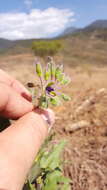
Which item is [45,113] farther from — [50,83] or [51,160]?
[51,160]

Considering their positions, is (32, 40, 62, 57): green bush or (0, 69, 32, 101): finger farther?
(32, 40, 62, 57): green bush

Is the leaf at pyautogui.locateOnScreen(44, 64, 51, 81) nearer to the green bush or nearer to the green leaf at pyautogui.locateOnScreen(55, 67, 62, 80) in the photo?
the green leaf at pyautogui.locateOnScreen(55, 67, 62, 80)

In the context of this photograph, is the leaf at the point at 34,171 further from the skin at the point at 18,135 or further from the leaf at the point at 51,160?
the skin at the point at 18,135

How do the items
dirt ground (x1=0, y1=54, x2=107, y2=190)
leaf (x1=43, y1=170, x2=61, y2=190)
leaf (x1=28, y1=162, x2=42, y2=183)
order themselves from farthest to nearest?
1. dirt ground (x1=0, y1=54, x2=107, y2=190)
2. leaf (x1=43, y1=170, x2=61, y2=190)
3. leaf (x1=28, y1=162, x2=42, y2=183)

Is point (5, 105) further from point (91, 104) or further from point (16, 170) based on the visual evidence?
point (91, 104)

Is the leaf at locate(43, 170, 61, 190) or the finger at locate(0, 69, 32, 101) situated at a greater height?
the finger at locate(0, 69, 32, 101)

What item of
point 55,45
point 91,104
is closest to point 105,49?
point 55,45

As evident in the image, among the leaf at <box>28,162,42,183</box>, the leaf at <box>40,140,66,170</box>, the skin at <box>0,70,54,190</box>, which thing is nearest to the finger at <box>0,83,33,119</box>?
the skin at <box>0,70,54,190</box>


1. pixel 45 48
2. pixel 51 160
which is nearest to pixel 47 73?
pixel 51 160

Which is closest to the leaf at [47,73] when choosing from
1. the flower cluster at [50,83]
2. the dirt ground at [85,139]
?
the flower cluster at [50,83]
